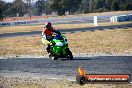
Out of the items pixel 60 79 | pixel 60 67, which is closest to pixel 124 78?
pixel 60 79

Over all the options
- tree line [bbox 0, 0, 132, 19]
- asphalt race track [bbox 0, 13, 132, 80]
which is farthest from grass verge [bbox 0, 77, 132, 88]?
tree line [bbox 0, 0, 132, 19]

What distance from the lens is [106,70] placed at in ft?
38.3

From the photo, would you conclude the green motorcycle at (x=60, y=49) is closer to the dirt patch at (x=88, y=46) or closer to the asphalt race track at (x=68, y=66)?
the asphalt race track at (x=68, y=66)

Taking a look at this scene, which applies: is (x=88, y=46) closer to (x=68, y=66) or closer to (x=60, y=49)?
(x=60, y=49)

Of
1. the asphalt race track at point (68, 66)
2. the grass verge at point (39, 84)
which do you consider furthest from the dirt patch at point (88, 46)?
the grass verge at point (39, 84)

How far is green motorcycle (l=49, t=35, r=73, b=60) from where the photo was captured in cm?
1513

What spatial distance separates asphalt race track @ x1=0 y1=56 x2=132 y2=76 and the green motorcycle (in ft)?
0.82

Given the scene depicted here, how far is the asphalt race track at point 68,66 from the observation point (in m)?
11.8

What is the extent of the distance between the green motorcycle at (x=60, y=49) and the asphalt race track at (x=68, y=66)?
0.25 metres

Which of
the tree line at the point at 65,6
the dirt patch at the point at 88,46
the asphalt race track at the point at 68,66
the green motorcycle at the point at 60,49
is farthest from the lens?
the tree line at the point at 65,6

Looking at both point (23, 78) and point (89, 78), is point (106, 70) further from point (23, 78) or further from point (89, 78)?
point (89, 78)

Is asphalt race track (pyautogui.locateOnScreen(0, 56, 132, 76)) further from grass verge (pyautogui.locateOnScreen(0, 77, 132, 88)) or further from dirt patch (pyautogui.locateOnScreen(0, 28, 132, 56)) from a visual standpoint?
dirt patch (pyautogui.locateOnScreen(0, 28, 132, 56))

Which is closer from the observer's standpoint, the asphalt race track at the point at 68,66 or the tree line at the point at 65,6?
the asphalt race track at the point at 68,66

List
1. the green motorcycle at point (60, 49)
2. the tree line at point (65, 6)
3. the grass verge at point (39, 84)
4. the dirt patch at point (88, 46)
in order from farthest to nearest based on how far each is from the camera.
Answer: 1. the tree line at point (65, 6)
2. the dirt patch at point (88, 46)
3. the green motorcycle at point (60, 49)
4. the grass verge at point (39, 84)
